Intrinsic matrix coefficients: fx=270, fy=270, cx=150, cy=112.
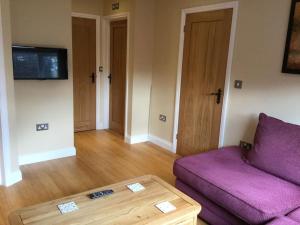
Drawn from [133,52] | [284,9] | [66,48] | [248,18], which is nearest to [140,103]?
[133,52]

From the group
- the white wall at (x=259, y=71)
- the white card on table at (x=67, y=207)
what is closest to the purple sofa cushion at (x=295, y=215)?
the white wall at (x=259, y=71)

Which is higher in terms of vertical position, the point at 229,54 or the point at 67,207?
the point at 229,54

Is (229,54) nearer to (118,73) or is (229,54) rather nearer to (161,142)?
(161,142)

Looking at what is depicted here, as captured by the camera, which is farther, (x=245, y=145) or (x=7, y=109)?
(x=245, y=145)

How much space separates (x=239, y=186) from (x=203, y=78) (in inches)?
68.0

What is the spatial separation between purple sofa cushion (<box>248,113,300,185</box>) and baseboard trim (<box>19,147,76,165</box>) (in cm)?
240

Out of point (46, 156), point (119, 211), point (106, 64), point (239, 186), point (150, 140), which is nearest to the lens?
point (119, 211)

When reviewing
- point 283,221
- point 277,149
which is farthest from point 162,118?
point 283,221

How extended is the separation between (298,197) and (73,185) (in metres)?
2.18

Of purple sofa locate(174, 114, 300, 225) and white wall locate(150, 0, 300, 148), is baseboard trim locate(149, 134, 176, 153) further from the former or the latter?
purple sofa locate(174, 114, 300, 225)

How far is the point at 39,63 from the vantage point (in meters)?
3.24

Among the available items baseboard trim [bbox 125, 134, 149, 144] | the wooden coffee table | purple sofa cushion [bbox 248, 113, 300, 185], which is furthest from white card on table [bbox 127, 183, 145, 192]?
baseboard trim [bbox 125, 134, 149, 144]

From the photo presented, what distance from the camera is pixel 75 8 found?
14.7ft

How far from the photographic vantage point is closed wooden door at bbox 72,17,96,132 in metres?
4.61
